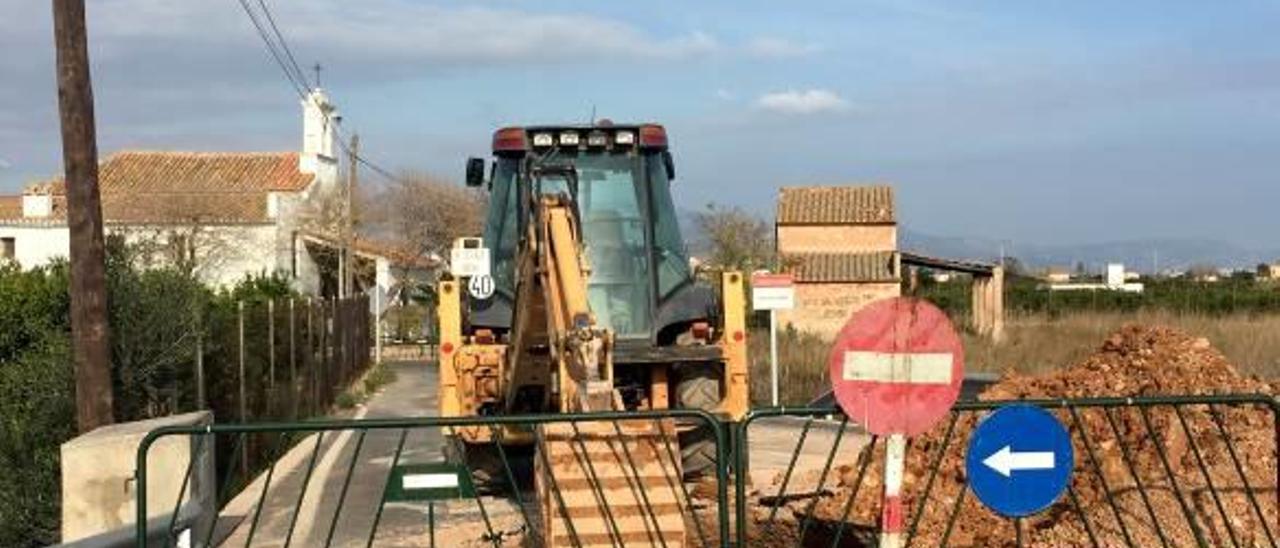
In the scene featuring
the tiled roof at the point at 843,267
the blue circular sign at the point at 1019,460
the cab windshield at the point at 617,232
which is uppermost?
the cab windshield at the point at 617,232

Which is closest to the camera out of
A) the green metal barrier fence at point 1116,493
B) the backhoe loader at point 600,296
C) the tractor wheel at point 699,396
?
the green metal barrier fence at point 1116,493

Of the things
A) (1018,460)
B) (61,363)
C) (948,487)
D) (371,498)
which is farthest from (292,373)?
(1018,460)

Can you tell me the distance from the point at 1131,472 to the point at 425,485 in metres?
3.66

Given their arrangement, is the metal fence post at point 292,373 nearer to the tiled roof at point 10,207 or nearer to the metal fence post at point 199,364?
the metal fence post at point 199,364

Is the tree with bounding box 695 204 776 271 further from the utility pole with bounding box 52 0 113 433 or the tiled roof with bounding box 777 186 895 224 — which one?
the utility pole with bounding box 52 0 113 433

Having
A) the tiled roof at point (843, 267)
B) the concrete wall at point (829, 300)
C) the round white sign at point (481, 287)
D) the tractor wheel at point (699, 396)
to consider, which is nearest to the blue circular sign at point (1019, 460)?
the tractor wheel at point (699, 396)

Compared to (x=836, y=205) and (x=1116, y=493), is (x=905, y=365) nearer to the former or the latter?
(x=1116, y=493)

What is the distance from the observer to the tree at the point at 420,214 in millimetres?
75875

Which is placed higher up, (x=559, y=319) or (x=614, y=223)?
(x=614, y=223)

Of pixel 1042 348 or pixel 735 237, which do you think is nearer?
pixel 1042 348

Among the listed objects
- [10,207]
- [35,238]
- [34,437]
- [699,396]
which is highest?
[10,207]

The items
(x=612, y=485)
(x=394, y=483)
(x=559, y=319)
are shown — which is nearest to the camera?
(x=394, y=483)

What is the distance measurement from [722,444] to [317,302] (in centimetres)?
2078

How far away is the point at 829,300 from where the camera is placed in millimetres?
44469
